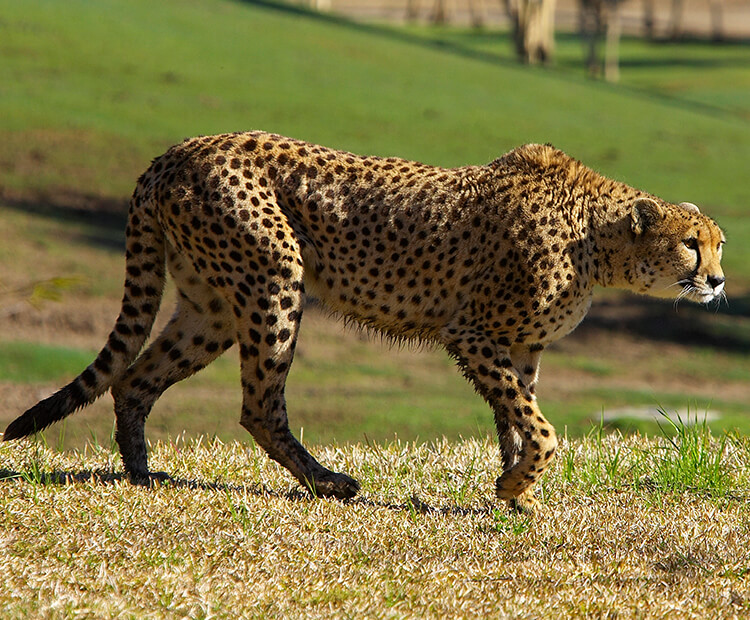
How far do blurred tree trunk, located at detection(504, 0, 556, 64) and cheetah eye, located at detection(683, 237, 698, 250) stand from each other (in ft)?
87.7

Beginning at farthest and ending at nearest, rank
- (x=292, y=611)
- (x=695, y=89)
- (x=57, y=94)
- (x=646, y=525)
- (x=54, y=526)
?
(x=695, y=89), (x=57, y=94), (x=646, y=525), (x=54, y=526), (x=292, y=611)

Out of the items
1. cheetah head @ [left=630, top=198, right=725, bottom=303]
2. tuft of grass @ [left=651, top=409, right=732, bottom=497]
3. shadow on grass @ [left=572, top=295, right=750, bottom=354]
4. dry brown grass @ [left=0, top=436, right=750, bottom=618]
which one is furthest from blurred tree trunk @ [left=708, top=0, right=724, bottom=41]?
dry brown grass @ [left=0, top=436, right=750, bottom=618]

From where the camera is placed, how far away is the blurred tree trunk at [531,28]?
31828 mm

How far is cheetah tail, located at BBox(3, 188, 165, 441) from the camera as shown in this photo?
5363mm

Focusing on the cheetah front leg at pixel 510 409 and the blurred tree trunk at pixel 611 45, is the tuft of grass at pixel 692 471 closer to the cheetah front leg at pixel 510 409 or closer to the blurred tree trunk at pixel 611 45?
the cheetah front leg at pixel 510 409

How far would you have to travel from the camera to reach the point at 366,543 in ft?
15.1

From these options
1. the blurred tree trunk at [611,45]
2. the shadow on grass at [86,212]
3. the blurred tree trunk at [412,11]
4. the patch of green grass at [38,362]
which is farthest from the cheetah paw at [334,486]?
the blurred tree trunk at [412,11]

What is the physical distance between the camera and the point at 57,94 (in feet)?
56.5

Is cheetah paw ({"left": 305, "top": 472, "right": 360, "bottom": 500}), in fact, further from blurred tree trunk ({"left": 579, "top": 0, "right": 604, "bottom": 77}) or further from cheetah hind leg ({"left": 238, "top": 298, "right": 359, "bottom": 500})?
blurred tree trunk ({"left": 579, "top": 0, "right": 604, "bottom": 77})

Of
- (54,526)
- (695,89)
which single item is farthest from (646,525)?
(695,89)

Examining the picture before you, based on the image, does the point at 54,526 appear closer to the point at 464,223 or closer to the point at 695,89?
the point at 464,223

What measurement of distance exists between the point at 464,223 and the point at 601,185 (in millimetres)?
692

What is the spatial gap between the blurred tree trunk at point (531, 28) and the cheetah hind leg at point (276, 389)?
2717 cm

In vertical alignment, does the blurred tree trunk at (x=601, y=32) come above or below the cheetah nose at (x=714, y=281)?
below
